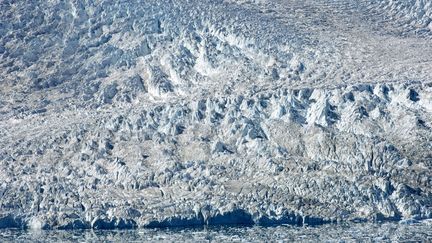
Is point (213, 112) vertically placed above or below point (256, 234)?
above

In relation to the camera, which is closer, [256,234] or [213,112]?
[256,234]

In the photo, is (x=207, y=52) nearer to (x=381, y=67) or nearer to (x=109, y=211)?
(x=381, y=67)

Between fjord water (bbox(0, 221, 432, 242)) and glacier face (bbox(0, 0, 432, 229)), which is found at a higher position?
glacier face (bbox(0, 0, 432, 229))

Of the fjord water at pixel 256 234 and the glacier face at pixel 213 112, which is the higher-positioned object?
the glacier face at pixel 213 112

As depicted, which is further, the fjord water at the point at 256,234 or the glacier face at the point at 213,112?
the glacier face at the point at 213,112
